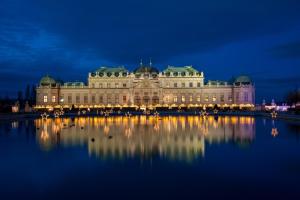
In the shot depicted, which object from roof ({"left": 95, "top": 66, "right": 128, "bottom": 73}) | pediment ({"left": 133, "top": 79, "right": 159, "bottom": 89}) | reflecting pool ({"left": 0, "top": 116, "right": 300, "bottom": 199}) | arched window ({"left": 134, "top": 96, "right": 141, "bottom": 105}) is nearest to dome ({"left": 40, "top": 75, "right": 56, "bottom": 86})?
roof ({"left": 95, "top": 66, "right": 128, "bottom": 73})

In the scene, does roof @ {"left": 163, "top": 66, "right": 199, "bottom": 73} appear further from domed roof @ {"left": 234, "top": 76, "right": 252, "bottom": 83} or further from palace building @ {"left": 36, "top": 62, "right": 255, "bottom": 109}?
domed roof @ {"left": 234, "top": 76, "right": 252, "bottom": 83}

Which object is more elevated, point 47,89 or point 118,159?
point 47,89

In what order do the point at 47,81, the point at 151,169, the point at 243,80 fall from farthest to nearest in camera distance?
the point at 47,81
the point at 243,80
the point at 151,169

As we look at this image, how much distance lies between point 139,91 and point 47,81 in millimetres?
28853

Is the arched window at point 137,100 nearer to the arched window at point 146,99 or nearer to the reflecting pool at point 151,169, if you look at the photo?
the arched window at point 146,99

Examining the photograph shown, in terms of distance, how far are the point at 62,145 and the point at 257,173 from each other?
1371 centimetres

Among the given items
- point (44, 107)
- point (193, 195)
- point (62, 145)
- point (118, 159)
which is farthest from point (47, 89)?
point (193, 195)

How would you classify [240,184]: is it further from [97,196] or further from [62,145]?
[62,145]

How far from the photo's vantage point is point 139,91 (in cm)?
10906

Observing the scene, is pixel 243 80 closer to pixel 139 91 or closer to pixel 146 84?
pixel 146 84

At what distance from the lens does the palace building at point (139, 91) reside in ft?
358

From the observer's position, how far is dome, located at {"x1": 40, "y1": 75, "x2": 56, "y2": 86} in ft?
361

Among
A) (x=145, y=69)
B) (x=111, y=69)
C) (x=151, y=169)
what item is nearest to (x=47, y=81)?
(x=111, y=69)

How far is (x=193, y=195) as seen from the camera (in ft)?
39.2
